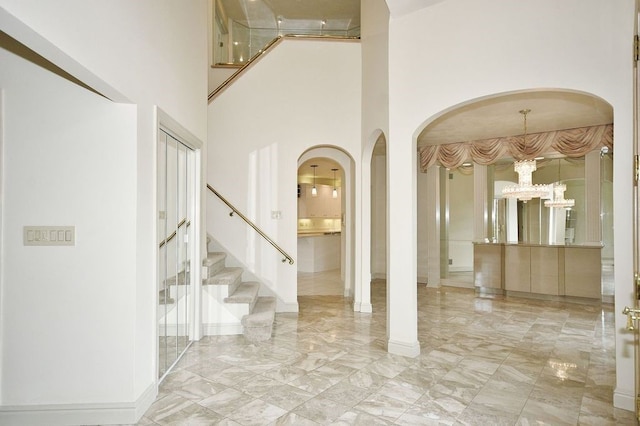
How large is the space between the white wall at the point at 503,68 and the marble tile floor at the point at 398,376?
0.50 meters

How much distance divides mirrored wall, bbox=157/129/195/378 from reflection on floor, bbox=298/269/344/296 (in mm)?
3468

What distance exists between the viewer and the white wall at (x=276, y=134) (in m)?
6.03

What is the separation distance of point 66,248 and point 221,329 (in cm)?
252

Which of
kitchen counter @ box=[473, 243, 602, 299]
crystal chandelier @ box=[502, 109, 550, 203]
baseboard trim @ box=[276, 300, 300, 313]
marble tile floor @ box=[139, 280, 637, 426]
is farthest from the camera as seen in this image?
kitchen counter @ box=[473, 243, 602, 299]

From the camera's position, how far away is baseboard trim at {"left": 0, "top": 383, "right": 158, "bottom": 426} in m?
2.67

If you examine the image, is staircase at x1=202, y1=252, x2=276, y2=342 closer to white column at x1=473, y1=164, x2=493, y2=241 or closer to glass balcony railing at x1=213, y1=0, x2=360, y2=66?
white column at x1=473, y1=164, x2=493, y2=241

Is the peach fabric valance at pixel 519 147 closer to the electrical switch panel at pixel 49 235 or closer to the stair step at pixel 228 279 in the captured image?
the stair step at pixel 228 279

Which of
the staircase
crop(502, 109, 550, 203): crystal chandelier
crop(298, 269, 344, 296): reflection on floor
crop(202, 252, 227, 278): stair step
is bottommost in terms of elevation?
crop(298, 269, 344, 296): reflection on floor

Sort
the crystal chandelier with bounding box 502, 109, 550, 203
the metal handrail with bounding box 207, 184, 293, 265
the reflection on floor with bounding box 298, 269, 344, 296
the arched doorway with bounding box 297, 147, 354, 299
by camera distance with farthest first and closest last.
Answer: the reflection on floor with bounding box 298, 269, 344, 296, the arched doorway with bounding box 297, 147, 354, 299, the crystal chandelier with bounding box 502, 109, 550, 203, the metal handrail with bounding box 207, 184, 293, 265

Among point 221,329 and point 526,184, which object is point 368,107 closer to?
point 526,184

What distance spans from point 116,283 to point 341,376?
2213mm

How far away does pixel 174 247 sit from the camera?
3801mm

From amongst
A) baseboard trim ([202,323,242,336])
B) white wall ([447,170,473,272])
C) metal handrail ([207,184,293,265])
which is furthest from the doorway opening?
white wall ([447,170,473,272])

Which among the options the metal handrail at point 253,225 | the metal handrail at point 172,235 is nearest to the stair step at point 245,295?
the metal handrail at point 253,225
